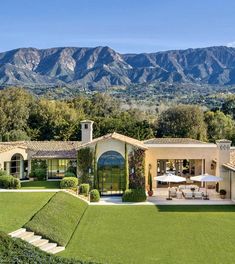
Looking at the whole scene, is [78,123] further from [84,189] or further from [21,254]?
[21,254]

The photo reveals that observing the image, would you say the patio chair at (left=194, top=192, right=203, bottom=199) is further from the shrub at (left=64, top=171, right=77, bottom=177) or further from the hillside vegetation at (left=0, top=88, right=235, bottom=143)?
the hillside vegetation at (left=0, top=88, right=235, bottom=143)

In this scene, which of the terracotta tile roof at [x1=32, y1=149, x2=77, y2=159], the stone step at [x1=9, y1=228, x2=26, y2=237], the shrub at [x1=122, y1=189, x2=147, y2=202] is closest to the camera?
the stone step at [x1=9, y1=228, x2=26, y2=237]

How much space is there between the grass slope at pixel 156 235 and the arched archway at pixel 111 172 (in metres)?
4.67

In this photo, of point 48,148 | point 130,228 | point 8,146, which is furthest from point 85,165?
point 130,228

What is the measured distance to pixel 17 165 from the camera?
1447 inches

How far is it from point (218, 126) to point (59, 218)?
47.3 meters

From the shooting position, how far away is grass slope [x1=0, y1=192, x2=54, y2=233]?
20.9 meters

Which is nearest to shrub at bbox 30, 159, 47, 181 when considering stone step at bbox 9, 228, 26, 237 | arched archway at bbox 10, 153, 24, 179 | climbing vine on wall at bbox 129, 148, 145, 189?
Result: arched archway at bbox 10, 153, 24, 179

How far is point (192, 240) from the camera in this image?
65.8 feet

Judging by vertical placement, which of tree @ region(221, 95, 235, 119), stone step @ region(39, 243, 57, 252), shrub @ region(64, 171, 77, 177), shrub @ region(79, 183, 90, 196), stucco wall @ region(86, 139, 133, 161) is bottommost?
stone step @ region(39, 243, 57, 252)

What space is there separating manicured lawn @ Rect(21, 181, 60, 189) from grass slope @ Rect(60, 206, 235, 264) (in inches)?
265

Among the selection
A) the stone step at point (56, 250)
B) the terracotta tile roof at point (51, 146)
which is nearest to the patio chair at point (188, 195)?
the terracotta tile roof at point (51, 146)

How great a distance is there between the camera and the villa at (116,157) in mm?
31656

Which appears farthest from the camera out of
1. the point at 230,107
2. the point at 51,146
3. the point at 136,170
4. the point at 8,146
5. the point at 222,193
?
the point at 230,107
